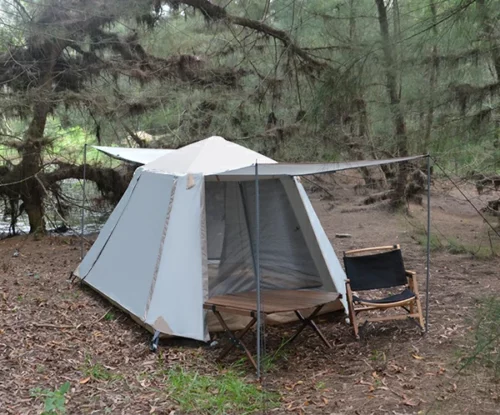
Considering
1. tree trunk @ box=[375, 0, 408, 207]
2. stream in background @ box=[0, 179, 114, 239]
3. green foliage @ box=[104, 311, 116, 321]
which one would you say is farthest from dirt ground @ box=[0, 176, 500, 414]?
stream in background @ box=[0, 179, 114, 239]

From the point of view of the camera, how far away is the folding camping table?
4191 millimetres

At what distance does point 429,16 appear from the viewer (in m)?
4.82

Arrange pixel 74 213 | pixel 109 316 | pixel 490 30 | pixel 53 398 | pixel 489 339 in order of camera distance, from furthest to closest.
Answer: pixel 74 213
pixel 109 316
pixel 490 30
pixel 53 398
pixel 489 339

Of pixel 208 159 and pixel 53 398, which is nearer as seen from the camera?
pixel 53 398

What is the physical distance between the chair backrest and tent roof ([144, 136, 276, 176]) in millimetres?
1119

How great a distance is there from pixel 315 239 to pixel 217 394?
206cm

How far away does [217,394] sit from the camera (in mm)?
3660

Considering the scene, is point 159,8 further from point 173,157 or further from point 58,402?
point 58,402

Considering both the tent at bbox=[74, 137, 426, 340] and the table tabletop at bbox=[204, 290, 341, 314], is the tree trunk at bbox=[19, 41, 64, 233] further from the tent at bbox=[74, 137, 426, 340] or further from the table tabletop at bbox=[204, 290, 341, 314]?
the table tabletop at bbox=[204, 290, 341, 314]

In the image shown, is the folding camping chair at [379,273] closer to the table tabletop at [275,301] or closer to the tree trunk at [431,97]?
the table tabletop at [275,301]

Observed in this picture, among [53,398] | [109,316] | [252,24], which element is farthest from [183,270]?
[252,24]

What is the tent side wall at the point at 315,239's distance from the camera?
210 inches

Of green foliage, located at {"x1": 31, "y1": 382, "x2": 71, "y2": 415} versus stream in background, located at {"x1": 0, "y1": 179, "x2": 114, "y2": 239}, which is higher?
stream in background, located at {"x1": 0, "y1": 179, "x2": 114, "y2": 239}

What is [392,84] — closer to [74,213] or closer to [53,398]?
[53,398]
